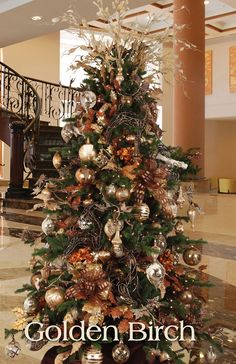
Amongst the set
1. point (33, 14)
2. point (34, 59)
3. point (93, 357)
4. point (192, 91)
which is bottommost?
point (93, 357)

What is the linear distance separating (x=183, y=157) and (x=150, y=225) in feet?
0.85

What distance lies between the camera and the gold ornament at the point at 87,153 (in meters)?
1.40

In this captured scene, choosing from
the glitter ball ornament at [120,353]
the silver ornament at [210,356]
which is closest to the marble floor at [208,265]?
the silver ornament at [210,356]

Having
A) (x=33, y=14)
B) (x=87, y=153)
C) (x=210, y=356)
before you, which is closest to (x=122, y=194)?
(x=87, y=153)

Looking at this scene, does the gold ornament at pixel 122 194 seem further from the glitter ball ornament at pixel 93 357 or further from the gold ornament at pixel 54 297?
the glitter ball ornament at pixel 93 357

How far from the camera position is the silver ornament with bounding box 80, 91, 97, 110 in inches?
57.0

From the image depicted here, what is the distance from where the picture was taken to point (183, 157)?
5.01 ft

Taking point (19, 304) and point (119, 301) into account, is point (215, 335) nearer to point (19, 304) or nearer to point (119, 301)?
point (119, 301)

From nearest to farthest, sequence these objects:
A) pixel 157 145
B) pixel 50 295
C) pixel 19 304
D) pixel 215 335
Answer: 1. pixel 50 295
2. pixel 157 145
3. pixel 215 335
4. pixel 19 304

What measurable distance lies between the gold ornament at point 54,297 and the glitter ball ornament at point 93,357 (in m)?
0.16

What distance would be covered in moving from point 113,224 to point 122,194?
0.30 ft

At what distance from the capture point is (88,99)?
145cm

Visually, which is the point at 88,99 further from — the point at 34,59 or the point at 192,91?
the point at 34,59

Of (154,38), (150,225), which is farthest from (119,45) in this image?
(150,225)
